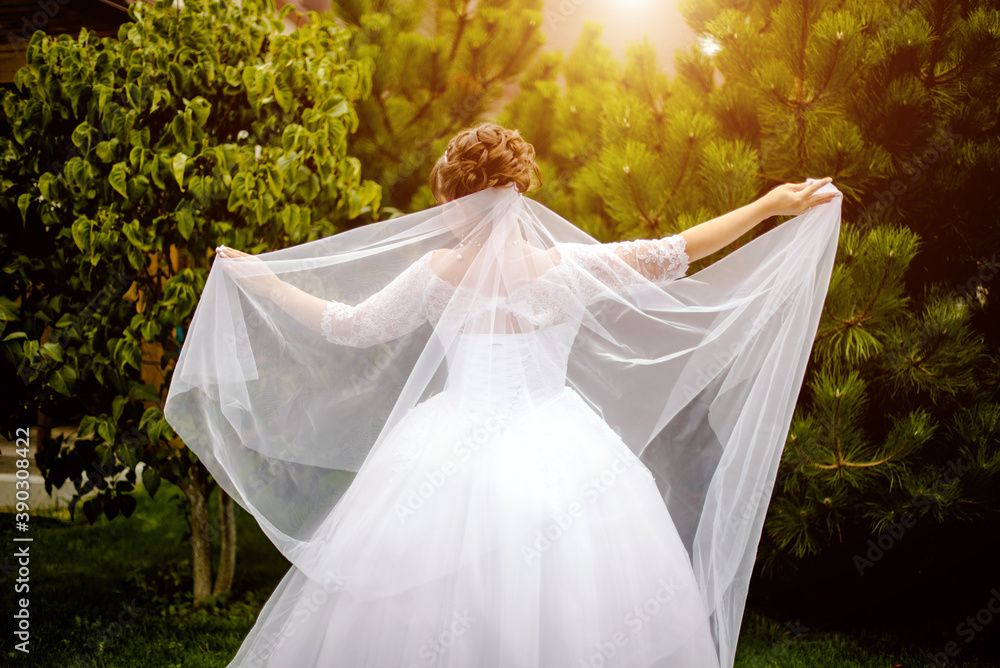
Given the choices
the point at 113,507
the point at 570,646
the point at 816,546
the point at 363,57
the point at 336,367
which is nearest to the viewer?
the point at 570,646

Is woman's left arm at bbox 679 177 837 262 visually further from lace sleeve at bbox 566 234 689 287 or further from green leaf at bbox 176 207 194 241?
green leaf at bbox 176 207 194 241

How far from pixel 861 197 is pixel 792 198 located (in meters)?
0.87

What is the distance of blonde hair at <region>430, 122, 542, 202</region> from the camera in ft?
4.95

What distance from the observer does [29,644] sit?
Answer: 7.44 feet

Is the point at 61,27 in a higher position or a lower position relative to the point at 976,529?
higher

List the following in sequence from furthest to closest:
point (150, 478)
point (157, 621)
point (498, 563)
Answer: point (157, 621)
point (150, 478)
point (498, 563)

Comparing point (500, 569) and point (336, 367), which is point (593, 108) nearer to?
point (336, 367)

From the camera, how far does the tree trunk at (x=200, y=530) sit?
8.38 ft

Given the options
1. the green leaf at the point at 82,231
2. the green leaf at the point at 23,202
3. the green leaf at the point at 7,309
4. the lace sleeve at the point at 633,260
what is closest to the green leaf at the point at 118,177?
the green leaf at the point at 82,231

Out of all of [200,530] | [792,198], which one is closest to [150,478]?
[200,530]

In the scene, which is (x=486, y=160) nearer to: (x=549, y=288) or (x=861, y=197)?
(x=549, y=288)

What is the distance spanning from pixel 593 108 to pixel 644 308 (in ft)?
4.70

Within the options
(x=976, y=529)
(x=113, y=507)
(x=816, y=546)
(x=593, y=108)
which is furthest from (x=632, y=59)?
(x=113, y=507)

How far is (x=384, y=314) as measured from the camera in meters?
1.58
